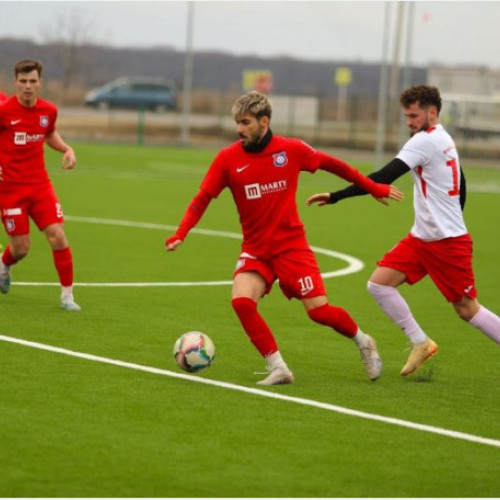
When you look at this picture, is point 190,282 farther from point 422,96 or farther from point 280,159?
point 422,96

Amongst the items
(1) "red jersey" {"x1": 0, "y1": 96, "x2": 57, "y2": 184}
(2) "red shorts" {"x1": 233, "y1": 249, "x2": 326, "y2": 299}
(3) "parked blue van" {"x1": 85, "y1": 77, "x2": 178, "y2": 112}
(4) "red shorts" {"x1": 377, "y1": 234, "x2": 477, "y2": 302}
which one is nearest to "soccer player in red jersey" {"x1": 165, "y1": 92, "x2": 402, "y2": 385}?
(2) "red shorts" {"x1": 233, "y1": 249, "x2": 326, "y2": 299}

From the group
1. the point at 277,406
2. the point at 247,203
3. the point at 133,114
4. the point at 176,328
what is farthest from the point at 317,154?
the point at 133,114

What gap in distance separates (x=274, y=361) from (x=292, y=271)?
690 millimetres

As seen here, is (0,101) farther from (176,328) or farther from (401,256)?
(401,256)

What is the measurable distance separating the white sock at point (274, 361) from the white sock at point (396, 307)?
1111 millimetres

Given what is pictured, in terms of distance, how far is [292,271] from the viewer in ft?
33.8

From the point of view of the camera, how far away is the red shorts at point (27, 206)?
13477 millimetres

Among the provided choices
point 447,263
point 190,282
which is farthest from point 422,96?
point 190,282

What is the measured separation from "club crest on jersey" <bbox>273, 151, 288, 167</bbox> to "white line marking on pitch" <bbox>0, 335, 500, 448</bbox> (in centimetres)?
168

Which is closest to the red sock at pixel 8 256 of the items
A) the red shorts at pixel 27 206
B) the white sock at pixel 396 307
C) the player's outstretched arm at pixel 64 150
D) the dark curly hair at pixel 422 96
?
the red shorts at pixel 27 206

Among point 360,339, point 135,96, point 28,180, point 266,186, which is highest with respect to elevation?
point 266,186

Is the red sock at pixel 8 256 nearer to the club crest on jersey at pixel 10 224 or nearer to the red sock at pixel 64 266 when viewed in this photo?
the club crest on jersey at pixel 10 224

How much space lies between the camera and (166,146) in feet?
181

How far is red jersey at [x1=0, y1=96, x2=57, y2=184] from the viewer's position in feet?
44.3
